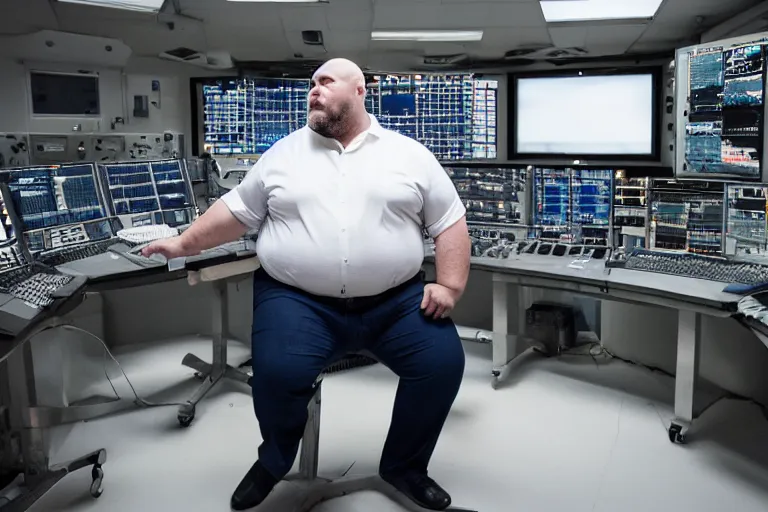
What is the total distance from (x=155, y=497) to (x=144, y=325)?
5.55ft

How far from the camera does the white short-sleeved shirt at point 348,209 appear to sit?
2.08 metres

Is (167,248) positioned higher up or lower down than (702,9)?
lower down

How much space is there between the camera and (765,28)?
9.25ft

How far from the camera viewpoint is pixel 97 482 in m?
2.35

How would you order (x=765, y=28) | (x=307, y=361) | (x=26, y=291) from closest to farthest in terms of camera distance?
(x=307, y=361)
(x=26, y=291)
(x=765, y=28)

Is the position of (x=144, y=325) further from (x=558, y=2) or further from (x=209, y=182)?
(x=558, y=2)

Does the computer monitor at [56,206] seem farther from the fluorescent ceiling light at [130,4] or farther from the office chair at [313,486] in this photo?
the office chair at [313,486]

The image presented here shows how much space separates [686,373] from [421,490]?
1.18 m

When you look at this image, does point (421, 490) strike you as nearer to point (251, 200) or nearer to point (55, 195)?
point (251, 200)

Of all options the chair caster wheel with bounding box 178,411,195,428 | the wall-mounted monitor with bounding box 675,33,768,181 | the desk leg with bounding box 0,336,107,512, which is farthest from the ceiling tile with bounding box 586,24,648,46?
the desk leg with bounding box 0,336,107,512

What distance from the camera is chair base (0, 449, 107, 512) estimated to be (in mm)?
2111

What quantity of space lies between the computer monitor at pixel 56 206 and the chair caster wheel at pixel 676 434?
8.02 ft

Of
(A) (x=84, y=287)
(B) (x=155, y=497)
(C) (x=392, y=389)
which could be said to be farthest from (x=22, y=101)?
(C) (x=392, y=389)

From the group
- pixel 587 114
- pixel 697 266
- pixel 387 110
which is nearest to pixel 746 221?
pixel 697 266
